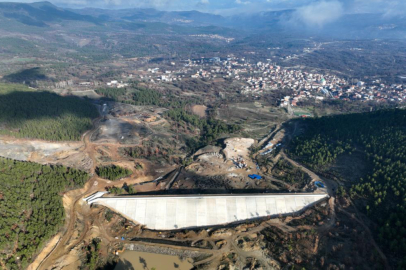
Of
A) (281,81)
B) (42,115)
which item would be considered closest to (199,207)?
(42,115)

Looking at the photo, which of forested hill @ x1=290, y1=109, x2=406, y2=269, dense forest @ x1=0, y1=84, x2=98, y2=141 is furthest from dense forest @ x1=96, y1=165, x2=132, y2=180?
forested hill @ x1=290, y1=109, x2=406, y2=269

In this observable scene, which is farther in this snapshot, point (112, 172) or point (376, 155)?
point (376, 155)

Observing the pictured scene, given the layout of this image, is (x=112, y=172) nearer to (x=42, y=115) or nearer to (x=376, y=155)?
(x=42, y=115)

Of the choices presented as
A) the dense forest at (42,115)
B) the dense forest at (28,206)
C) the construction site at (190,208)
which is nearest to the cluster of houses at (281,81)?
the dense forest at (42,115)

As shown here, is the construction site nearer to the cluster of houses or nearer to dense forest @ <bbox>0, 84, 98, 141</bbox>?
dense forest @ <bbox>0, 84, 98, 141</bbox>

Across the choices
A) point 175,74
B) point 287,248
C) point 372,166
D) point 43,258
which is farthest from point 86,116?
point 175,74

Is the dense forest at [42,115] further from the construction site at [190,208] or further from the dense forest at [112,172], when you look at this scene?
the dense forest at [112,172]
